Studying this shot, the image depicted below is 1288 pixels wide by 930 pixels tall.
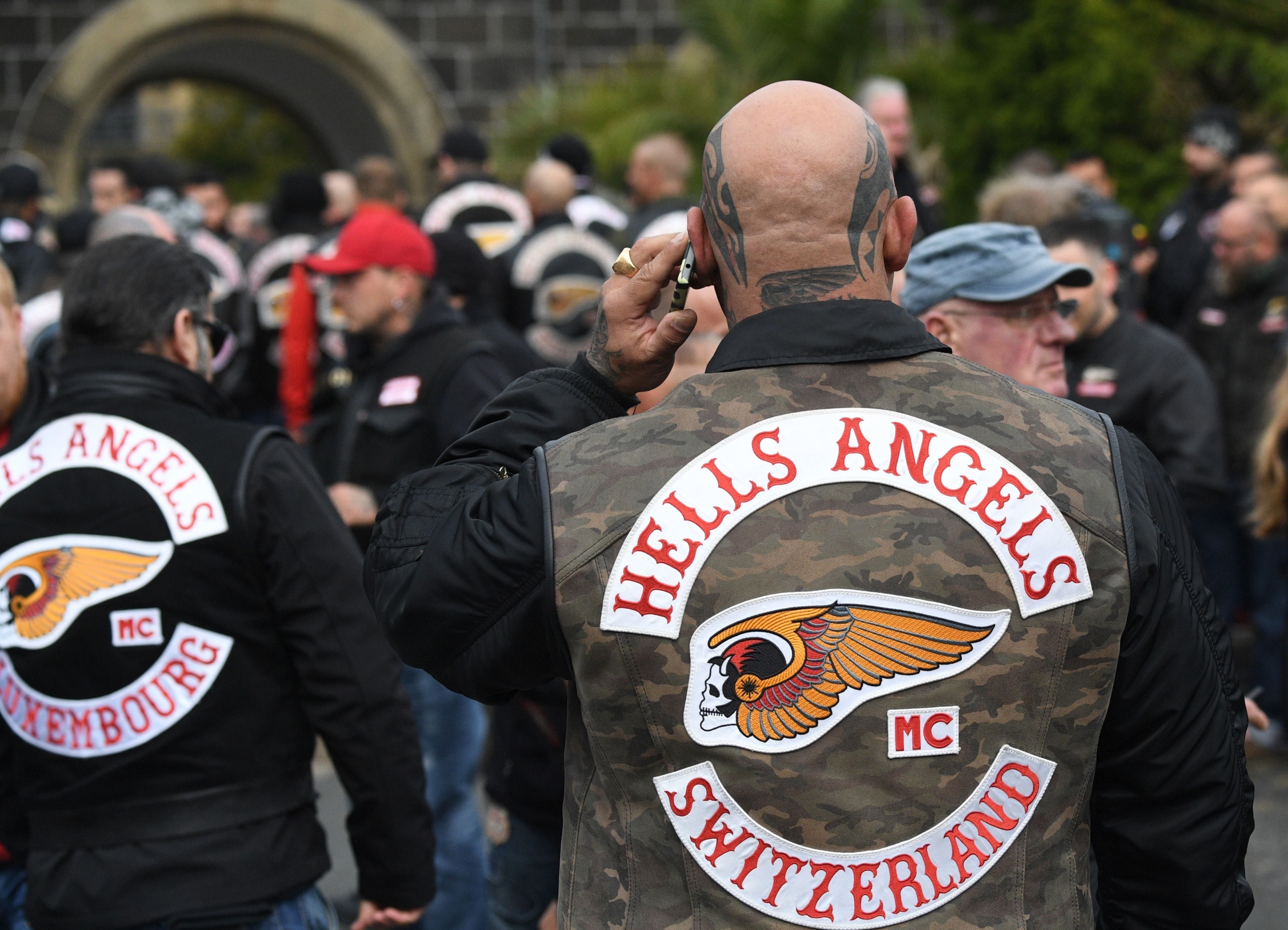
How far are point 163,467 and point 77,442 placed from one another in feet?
0.56

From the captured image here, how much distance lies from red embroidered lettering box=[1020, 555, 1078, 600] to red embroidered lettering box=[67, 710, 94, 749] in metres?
1.69

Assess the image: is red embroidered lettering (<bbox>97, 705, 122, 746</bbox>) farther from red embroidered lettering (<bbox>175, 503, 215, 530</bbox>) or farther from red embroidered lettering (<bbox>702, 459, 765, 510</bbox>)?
red embroidered lettering (<bbox>702, 459, 765, 510</bbox>)

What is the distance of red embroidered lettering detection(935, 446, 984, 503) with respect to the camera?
1728 mm

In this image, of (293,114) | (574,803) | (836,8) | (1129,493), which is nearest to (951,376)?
(1129,493)

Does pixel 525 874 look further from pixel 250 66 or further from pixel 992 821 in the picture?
pixel 250 66

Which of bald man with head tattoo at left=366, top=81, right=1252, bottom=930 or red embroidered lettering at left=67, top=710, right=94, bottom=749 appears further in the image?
red embroidered lettering at left=67, top=710, right=94, bottom=749

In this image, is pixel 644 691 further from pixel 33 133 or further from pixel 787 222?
pixel 33 133

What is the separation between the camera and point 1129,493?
1.80 metres

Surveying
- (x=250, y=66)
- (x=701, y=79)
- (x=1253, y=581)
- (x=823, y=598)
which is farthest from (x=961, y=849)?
(x=250, y=66)

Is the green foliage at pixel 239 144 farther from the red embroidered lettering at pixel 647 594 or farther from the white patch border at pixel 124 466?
the red embroidered lettering at pixel 647 594

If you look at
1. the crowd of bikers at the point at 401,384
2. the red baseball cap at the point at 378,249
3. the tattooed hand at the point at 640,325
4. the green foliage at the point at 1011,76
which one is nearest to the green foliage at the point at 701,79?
the green foliage at the point at 1011,76

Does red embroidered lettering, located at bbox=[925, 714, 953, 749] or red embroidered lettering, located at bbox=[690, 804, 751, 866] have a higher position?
red embroidered lettering, located at bbox=[925, 714, 953, 749]

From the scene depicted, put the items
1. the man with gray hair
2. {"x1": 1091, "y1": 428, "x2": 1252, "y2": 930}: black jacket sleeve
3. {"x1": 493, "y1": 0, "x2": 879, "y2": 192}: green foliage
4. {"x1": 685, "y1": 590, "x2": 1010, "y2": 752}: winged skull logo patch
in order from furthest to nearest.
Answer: {"x1": 493, "y1": 0, "x2": 879, "y2": 192}: green foliage
the man with gray hair
{"x1": 1091, "y1": 428, "x2": 1252, "y2": 930}: black jacket sleeve
{"x1": 685, "y1": 590, "x2": 1010, "y2": 752}: winged skull logo patch

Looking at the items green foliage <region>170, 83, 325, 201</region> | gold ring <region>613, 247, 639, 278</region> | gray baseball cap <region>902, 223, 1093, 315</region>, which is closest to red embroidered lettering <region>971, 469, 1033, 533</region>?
gold ring <region>613, 247, 639, 278</region>
